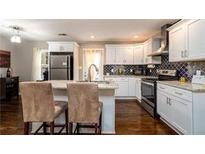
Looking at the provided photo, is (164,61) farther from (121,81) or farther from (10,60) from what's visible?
(10,60)

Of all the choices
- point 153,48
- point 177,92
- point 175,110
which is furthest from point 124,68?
point 177,92

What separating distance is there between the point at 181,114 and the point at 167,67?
103 inches

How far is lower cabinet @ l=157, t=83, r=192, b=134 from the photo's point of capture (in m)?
3.11

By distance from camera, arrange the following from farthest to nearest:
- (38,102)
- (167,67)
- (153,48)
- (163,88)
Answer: (153,48) < (167,67) < (163,88) < (38,102)

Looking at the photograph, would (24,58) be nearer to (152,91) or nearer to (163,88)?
(152,91)

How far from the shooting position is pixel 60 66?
709cm

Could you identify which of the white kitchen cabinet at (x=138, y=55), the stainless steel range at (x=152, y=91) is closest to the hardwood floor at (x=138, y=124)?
the stainless steel range at (x=152, y=91)

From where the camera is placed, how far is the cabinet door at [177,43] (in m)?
4.05

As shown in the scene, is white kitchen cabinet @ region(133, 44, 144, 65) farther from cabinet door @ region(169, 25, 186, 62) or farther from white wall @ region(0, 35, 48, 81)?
white wall @ region(0, 35, 48, 81)

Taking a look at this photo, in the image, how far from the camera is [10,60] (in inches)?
317
